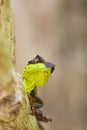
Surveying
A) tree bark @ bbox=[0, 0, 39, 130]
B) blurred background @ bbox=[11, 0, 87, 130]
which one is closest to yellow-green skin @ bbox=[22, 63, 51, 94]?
tree bark @ bbox=[0, 0, 39, 130]

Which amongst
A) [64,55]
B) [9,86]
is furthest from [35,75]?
[64,55]

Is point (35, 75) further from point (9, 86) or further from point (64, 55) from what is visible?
point (64, 55)

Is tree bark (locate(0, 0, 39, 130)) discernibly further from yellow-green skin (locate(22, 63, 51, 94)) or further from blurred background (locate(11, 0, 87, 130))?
blurred background (locate(11, 0, 87, 130))

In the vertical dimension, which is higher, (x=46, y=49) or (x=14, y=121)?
(x=14, y=121)

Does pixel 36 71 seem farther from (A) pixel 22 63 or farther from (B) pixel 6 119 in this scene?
(A) pixel 22 63

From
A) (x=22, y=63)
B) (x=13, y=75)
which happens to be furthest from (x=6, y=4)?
(x=22, y=63)

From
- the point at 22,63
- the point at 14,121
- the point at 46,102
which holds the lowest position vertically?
the point at 46,102
